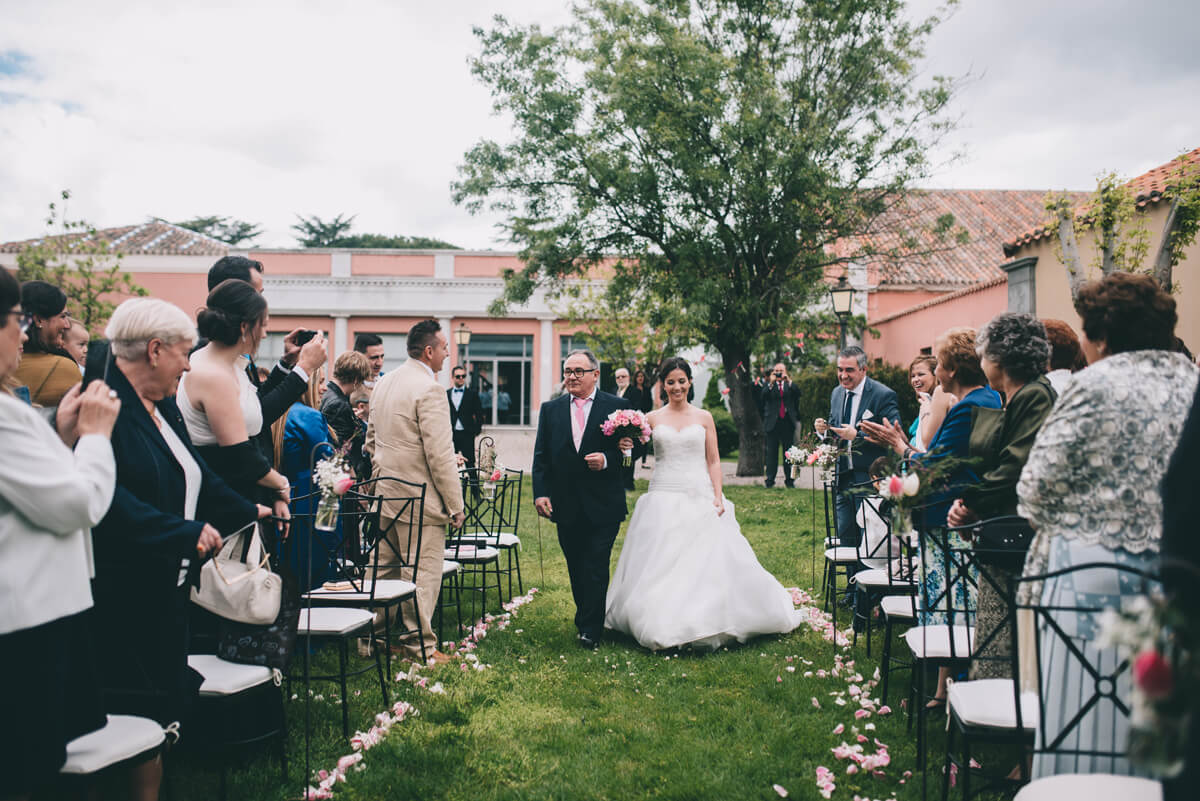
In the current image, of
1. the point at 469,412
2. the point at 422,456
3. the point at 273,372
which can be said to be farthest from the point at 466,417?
the point at 273,372

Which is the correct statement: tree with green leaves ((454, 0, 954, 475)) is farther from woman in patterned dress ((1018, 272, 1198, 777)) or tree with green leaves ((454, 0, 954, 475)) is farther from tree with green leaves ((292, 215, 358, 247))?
tree with green leaves ((292, 215, 358, 247))

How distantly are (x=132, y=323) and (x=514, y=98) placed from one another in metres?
14.6

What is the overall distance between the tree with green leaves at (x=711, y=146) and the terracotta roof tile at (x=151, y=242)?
20.7 meters

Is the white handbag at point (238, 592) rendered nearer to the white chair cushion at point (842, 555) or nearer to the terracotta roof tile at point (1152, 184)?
the white chair cushion at point (842, 555)

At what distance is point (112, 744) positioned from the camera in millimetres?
2441

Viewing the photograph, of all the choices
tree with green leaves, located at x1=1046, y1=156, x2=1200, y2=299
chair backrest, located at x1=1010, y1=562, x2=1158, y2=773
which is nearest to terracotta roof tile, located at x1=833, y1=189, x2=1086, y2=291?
tree with green leaves, located at x1=1046, y1=156, x2=1200, y2=299

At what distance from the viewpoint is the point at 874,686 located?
482cm

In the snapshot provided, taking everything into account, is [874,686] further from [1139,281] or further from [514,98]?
[514,98]

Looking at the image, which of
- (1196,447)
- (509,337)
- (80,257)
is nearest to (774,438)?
(1196,447)

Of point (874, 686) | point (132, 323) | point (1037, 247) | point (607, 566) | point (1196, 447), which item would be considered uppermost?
A: point (1037, 247)

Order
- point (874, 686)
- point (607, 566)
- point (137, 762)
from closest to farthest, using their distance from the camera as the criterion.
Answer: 1. point (137, 762)
2. point (874, 686)
3. point (607, 566)

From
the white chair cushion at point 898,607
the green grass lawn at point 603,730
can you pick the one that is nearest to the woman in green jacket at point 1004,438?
the white chair cushion at point 898,607

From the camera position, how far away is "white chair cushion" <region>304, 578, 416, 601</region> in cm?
461

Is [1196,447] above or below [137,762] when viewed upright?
above
